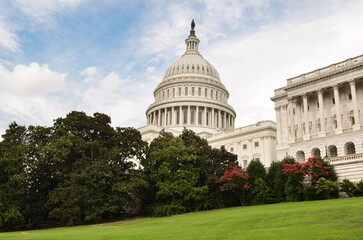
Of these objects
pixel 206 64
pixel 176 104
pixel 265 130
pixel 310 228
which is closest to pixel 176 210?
pixel 310 228

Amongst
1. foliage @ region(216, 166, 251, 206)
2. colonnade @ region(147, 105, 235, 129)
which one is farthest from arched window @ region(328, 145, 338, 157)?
colonnade @ region(147, 105, 235, 129)

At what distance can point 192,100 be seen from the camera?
110438 mm

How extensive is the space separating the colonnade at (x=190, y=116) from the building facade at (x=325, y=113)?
154 ft

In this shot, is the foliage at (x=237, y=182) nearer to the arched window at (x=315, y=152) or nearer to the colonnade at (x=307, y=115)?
the arched window at (x=315, y=152)

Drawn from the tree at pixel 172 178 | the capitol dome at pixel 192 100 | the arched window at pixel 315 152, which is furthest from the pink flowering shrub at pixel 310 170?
the capitol dome at pixel 192 100

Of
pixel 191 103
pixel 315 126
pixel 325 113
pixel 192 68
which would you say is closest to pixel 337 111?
pixel 325 113

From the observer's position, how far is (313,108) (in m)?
60.2

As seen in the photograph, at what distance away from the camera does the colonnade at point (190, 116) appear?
360ft

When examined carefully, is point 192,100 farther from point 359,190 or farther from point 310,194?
point 359,190

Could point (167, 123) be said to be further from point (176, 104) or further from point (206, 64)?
point (206, 64)

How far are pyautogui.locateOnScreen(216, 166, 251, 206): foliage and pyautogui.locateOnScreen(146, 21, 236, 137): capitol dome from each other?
53274 millimetres

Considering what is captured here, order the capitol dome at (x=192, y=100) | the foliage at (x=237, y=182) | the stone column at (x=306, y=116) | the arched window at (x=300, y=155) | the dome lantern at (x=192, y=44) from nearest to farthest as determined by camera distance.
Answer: the foliage at (x=237, y=182)
the arched window at (x=300, y=155)
the stone column at (x=306, y=116)
the capitol dome at (x=192, y=100)
the dome lantern at (x=192, y=44)

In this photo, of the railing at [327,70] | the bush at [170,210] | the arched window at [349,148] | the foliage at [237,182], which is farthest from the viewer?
the railing at [327,70]

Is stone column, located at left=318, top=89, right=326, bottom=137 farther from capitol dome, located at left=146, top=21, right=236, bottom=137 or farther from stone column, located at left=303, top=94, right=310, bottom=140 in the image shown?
capitol dome, located at left=146, top=21, right=236, bottom=137
